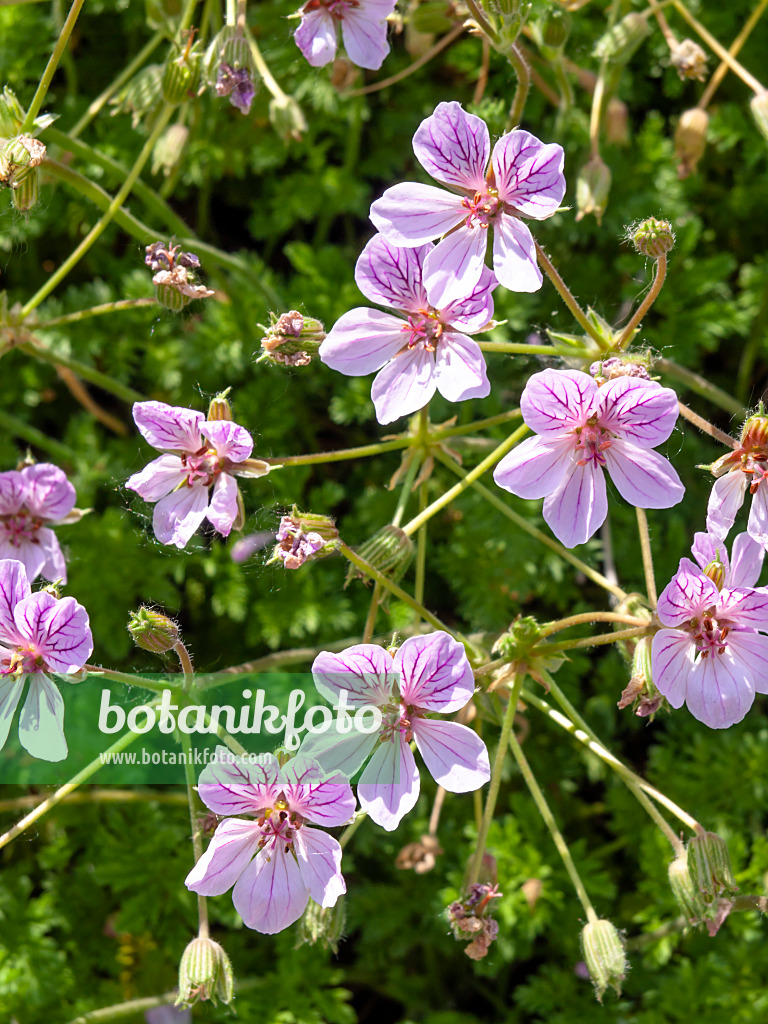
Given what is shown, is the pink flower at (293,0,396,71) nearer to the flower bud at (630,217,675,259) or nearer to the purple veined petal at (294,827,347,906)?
the flower bud at (630,217,675,259)

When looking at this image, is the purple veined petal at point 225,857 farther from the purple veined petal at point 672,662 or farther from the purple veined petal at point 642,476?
the purple veined petal at point 642,476

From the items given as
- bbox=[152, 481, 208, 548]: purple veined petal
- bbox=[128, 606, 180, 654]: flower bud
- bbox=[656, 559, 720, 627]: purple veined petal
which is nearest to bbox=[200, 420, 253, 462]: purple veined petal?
bbox=[152, 481, 208, 548]: purple veined petal

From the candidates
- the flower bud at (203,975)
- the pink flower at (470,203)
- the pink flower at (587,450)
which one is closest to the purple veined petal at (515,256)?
the pink flower at (470,203)

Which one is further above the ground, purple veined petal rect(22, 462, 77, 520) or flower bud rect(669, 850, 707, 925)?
purple veined petal rect(22, 462, 77, 520)

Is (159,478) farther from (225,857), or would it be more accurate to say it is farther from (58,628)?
(225,857)

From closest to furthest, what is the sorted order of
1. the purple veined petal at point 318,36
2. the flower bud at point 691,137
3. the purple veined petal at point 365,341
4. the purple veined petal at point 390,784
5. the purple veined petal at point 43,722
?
1. the purple veined petal at point 390,784
2. the purple veined petal at point 43,722
3. the purple veined petal at point 365,341
4. the purple veined petal at point 318,36
5. the flower bud at point 691,137
